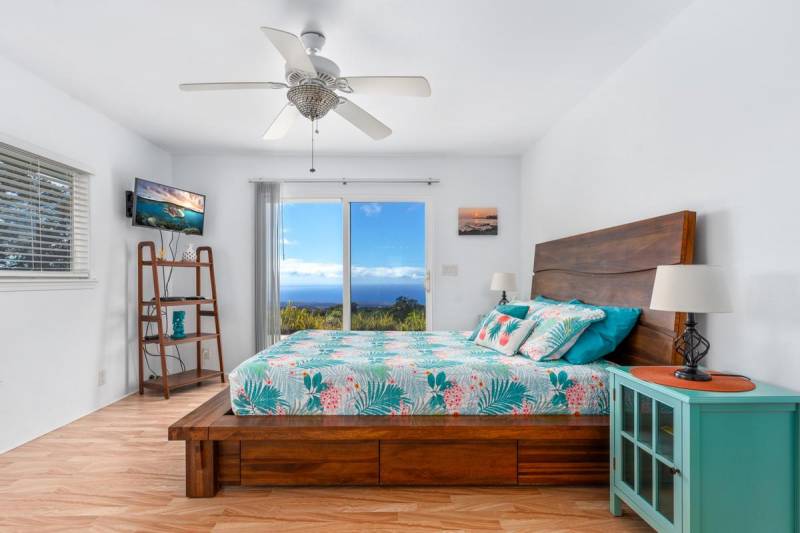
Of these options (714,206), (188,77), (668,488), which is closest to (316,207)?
(188,77)

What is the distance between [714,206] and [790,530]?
1.36m

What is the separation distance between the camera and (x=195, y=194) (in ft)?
15.0

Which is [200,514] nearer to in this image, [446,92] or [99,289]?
[99,289]

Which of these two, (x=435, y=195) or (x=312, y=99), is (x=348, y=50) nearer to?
(x=312, y=99)

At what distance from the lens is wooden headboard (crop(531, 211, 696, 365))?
2158 millimetres

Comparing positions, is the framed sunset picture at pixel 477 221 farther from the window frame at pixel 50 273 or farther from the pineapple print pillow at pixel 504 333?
the window frame at pixel 50 273

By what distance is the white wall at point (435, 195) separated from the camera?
488cm

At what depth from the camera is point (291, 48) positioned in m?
2.01

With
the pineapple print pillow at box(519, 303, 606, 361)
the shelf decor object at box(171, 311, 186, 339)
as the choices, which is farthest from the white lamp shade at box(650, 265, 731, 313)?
the shelf decor object at box(171, 311, 186, 339)

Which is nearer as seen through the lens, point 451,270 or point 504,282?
point 504,282

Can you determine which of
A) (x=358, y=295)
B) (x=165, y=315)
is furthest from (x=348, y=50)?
(x=165, y=315)

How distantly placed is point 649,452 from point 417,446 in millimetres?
1079

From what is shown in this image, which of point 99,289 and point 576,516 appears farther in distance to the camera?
point 99,289

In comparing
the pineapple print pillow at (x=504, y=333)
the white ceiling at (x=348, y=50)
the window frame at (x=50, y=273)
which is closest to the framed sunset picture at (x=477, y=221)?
the white ceiling at (x=348, y=50)
